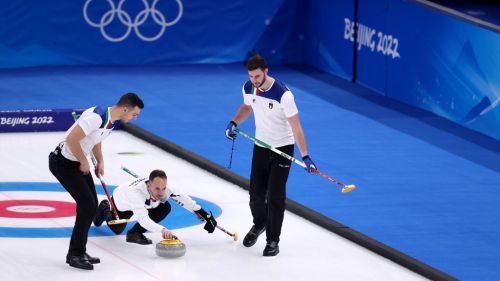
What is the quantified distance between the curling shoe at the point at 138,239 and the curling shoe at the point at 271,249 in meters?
1.13

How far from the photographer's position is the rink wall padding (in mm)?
11320

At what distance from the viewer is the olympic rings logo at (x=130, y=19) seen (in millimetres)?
22234

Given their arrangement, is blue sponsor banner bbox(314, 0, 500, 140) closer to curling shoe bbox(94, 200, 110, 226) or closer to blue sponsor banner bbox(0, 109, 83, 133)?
blue sponsor banner bbox(0, 109, 83, 133)

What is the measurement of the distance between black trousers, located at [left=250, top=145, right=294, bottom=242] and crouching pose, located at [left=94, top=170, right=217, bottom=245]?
1.63 ft

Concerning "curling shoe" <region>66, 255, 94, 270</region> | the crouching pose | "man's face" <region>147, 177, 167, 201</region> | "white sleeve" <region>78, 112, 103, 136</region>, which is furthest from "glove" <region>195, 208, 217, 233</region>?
"white sleeve" <region>78, 112, 103, 136</region>

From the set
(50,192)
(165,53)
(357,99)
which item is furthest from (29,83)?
(50,192)

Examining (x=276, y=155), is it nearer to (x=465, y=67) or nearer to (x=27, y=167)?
(x=27, y=167)

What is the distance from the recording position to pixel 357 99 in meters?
20.5

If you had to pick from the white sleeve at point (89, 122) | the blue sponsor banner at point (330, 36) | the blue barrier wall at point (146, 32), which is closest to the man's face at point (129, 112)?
the white sleeve at point (89, 122)

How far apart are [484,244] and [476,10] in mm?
10921

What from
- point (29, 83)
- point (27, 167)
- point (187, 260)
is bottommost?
point (187, 260)

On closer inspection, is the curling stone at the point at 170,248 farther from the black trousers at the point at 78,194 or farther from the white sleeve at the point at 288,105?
the white sleeve at the point at 288,105

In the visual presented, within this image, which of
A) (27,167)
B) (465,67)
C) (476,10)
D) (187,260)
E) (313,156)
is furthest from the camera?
(476,10)

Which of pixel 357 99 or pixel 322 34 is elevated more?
pixel 322 34
